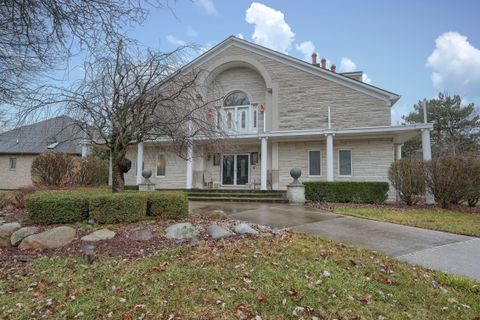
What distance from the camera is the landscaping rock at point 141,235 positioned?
542 cm

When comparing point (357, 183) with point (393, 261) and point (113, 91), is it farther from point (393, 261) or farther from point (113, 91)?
point (113, 91)

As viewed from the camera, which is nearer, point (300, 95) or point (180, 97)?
point (180, 97)

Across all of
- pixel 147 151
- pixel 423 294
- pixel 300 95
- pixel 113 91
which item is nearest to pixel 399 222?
pixel 423 294

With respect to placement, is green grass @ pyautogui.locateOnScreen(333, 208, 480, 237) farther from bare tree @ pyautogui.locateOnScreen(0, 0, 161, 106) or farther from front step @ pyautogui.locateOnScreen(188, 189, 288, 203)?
bare tree @ pyautogui.locateOnScreen(0, 0, 161, 106)

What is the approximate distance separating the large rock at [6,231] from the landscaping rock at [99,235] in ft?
5.40

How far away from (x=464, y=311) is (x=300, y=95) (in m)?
13.9

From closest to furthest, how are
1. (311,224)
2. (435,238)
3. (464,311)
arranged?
1. (464,311)
2. (435,238)
3. (311,224)

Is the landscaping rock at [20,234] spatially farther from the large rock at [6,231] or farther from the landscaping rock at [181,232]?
the landscaping rock at [181,232]

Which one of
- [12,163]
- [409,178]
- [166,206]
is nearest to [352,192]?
[409,178]

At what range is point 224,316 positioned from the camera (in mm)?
2889

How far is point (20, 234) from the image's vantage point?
5594 mm

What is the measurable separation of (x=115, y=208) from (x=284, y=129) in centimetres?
1121

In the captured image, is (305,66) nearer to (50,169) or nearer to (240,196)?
(240,196)

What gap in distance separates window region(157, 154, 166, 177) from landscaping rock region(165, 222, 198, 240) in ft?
40.1
